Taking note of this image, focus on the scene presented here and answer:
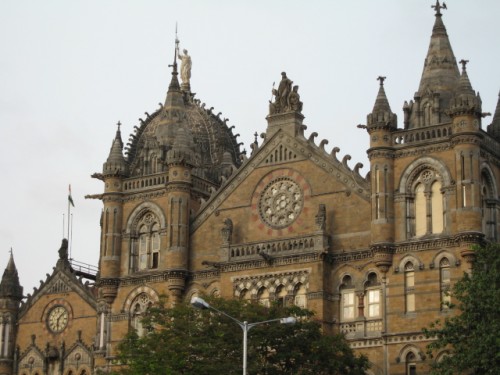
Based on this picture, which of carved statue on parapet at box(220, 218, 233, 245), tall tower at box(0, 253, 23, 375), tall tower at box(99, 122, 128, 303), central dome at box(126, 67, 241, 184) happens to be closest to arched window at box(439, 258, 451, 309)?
carved statue on parapet at box(220, 218, 233, 245)

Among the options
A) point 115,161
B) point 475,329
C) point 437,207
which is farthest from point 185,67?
point 475,329

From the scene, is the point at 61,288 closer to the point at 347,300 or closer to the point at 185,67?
the point at 185,67

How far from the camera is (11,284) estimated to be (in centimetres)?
9069

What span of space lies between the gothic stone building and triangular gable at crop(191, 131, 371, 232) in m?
0.08

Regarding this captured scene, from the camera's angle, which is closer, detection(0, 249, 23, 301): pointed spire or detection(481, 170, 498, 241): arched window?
detection(481, 170, 498, 241): arched window

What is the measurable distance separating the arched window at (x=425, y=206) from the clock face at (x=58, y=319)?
27.6m

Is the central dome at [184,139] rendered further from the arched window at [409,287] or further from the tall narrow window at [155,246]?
the arched window at [409,287]

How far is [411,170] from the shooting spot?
7156cm

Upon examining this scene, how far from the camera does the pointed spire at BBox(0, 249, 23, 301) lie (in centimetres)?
9012

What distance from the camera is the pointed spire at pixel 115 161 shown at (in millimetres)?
82875

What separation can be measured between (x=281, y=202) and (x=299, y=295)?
6.05 m

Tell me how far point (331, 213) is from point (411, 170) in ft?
17.9

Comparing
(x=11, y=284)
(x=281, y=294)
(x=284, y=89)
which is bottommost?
(x=281, y=294)

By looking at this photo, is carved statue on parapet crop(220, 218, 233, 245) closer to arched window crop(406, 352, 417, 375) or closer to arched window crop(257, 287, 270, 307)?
arched window crop(257, 287, 270, 307)
